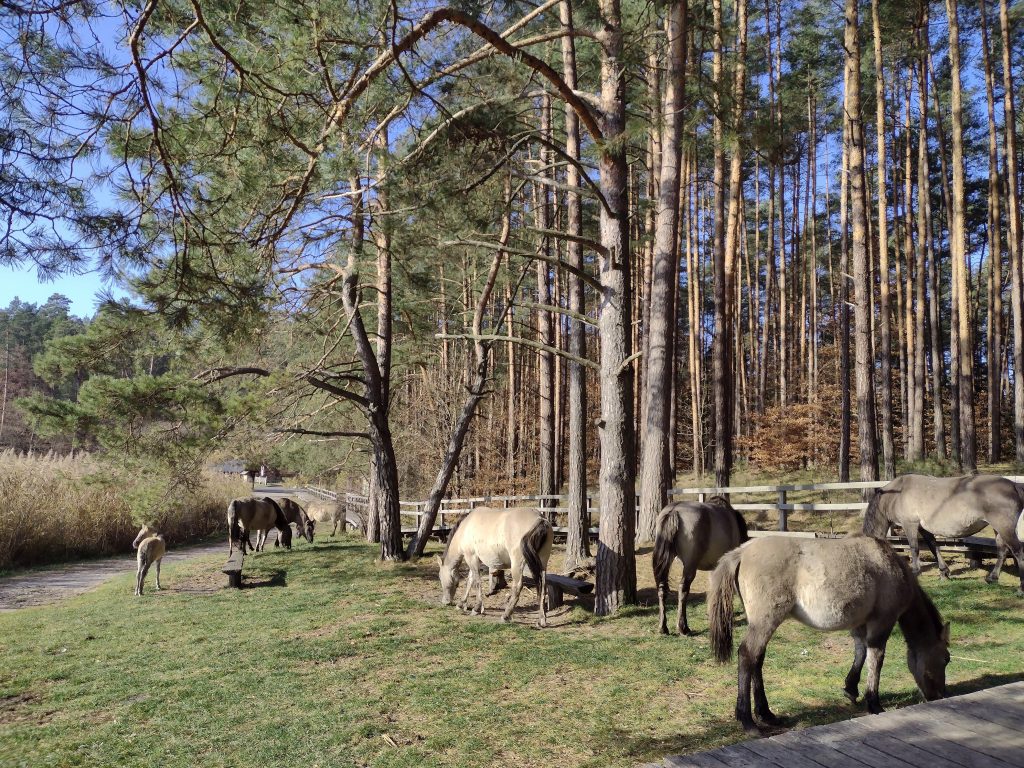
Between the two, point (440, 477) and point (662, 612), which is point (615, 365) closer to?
point (662, 612)

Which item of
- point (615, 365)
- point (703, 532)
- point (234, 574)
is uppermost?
point (615, 365)

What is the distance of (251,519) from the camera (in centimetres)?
1631

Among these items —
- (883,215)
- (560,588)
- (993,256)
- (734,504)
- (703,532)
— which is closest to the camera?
(703,532)

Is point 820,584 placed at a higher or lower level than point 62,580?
higher

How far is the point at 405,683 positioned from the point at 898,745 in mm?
4241

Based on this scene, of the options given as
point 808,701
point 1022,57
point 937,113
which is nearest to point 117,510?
point 808,701

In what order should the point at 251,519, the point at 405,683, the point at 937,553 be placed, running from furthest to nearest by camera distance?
the point at 251,519 < the point at 937,553 < the point at 405,683

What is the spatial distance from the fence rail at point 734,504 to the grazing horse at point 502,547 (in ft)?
8.27

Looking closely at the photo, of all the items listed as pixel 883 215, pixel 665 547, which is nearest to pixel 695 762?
pixel 665 547

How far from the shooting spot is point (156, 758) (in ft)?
15.0

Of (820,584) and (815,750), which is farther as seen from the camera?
(820,584)

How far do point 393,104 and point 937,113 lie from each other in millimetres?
21133

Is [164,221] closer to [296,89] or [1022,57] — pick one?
[296,89]

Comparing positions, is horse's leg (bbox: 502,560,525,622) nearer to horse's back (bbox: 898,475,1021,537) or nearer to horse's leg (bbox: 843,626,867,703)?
horse's leg (bbox: 843,626,867,703)
